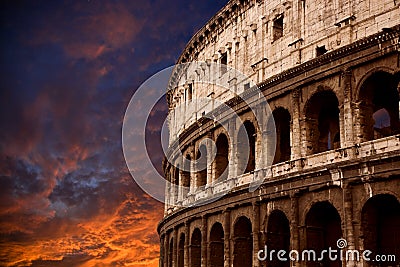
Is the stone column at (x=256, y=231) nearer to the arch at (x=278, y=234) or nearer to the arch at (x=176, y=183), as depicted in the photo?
the arch at (x=278, y=234)

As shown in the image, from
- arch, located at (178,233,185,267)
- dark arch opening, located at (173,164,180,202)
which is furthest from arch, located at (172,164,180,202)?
arch, located at (178,233,185,267)

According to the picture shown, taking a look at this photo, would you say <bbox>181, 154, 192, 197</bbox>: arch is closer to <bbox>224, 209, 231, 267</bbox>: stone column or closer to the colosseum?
the colosseum

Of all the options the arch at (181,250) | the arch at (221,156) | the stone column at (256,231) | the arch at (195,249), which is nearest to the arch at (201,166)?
the arch at (221,156)

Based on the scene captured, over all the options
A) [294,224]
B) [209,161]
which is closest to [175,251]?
[209,161]

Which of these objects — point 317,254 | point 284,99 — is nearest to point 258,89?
point 284,99

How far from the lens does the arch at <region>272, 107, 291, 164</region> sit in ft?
69.5

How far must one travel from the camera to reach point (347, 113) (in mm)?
17938

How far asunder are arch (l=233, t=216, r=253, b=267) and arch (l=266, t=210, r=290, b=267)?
165 cm

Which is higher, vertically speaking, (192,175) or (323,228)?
(192,175)

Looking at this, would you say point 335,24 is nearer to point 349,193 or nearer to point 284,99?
point 284,99

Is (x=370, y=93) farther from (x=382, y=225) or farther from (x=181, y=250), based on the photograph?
(x=181, y=250)

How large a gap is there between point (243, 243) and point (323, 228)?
3.95 meters

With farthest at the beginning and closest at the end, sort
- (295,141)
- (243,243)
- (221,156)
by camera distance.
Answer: (221,156), (243,243), (295,141)

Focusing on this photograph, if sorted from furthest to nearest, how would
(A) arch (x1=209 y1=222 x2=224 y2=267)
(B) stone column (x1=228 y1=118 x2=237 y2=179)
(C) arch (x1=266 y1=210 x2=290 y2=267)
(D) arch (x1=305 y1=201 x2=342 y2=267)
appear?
(A) arch (x1=209 y1=222 x2=224 y2=267) < (B) stone column (x1=228 y1=118 x2=237 y2=179) < (C) arch (x1=266 y1=210 x2=290 y2=267) < (D) arch (x1=305 y1=201 x2=342 y2=267)
